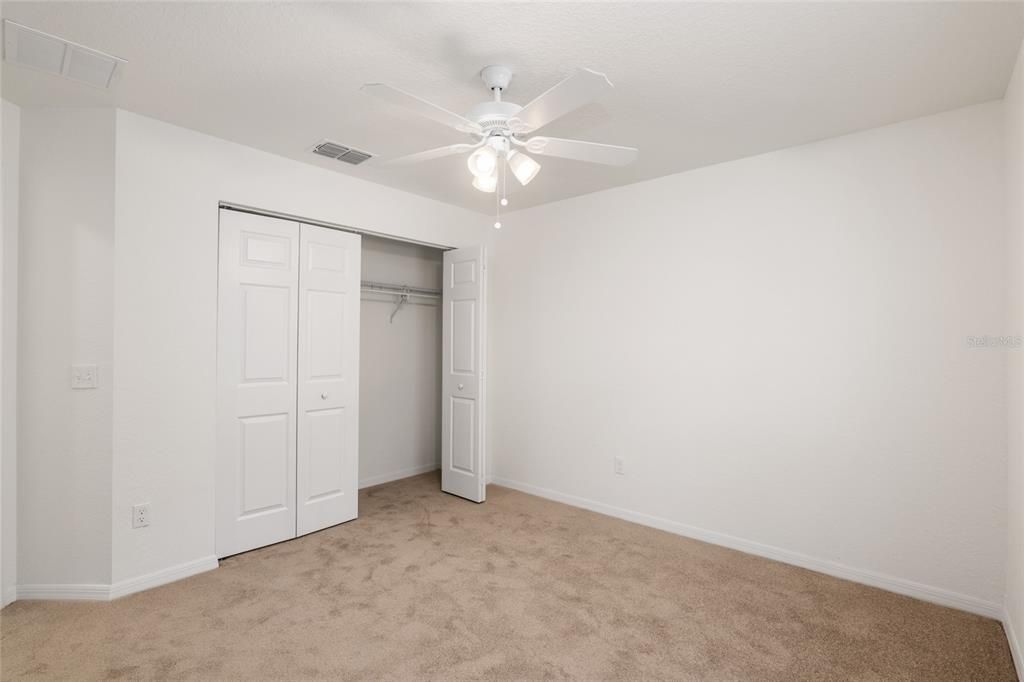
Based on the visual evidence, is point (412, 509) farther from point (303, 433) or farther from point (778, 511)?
point (778, 511)

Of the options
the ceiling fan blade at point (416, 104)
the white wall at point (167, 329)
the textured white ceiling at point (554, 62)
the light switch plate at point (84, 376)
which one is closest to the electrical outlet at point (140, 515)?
the white wall at point (167, 329)

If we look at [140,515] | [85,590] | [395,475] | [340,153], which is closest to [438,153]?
[340,153]

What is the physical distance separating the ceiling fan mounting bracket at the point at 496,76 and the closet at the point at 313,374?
1.82 metres

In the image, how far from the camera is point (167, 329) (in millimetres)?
2797

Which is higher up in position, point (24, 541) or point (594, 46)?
point (594, 46)

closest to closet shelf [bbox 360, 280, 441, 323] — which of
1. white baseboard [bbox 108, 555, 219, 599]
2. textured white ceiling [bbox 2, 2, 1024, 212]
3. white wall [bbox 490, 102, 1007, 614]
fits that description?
white wall [bbox 490, 102, 1007, 614]

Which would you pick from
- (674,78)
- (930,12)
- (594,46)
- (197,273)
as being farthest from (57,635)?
(930,12)

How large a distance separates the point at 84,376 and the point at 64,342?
200 mm

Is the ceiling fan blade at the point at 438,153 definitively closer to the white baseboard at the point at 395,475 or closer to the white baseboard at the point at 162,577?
the white baseboard at the point at 162,577

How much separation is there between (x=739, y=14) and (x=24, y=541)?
13.2 ft

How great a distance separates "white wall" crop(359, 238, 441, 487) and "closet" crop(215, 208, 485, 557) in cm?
1

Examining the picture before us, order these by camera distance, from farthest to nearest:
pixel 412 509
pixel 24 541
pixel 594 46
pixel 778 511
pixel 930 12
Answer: pixel 412 509 < pixel 778 511 < pixel 24 541 < pixel 594 46 < pixel 930 12

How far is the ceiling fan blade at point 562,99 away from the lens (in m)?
1.57

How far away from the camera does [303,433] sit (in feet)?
11.3
